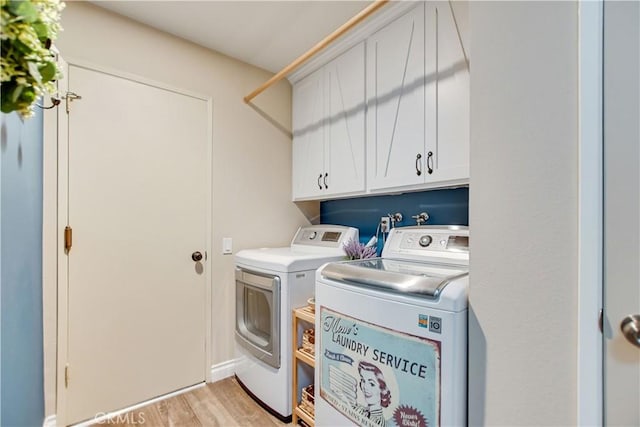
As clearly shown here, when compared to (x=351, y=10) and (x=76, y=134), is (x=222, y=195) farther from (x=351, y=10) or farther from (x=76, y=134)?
(x=351, y=10)

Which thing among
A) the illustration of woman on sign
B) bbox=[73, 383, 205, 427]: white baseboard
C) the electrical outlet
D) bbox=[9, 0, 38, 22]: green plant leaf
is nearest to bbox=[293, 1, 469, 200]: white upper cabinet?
the electrical outlet

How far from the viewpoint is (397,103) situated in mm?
1750

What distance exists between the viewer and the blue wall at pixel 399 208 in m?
1.77

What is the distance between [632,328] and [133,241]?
225 cm

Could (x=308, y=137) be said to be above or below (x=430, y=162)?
above

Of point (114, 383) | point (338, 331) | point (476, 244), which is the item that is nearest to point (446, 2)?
point (476, 244)

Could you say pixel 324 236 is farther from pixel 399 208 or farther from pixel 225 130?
pixel 225 130

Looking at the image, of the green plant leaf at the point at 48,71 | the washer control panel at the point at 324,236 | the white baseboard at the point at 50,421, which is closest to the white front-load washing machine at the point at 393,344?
the washer control panel at the point at 324,236

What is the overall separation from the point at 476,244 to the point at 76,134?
2133 millimetres

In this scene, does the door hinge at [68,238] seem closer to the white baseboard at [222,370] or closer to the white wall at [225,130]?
the white wall at [225,130]

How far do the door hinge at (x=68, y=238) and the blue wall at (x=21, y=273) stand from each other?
112 mm

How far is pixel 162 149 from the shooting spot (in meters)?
1.95

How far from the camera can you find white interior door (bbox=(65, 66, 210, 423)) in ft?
5.48

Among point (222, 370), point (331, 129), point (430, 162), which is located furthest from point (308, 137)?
point (222, 370)
